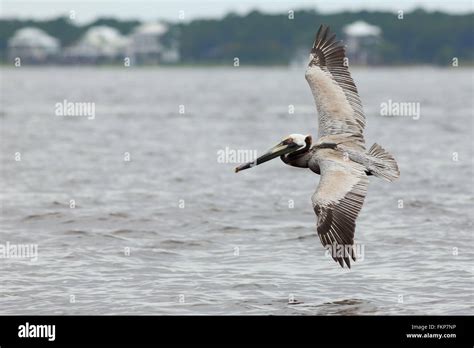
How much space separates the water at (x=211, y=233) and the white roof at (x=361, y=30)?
145269 millimetres

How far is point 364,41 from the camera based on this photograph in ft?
603

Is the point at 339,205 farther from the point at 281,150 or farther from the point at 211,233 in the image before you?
the point at 211,233

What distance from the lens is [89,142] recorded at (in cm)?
3831

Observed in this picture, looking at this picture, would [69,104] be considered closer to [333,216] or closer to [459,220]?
[459,220]


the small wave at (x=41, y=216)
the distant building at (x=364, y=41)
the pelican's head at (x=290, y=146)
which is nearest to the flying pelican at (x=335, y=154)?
the pelican's head at (x=290, y=146)

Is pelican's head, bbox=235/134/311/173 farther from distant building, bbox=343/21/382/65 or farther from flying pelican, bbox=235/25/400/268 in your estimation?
distant building, bbox=343/21/382/65

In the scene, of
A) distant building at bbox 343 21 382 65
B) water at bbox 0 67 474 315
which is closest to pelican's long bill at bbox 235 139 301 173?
water at bbox 0 67 474 315

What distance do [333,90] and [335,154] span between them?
1.51 m

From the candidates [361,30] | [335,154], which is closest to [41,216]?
[335,154]

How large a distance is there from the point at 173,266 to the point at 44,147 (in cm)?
2043

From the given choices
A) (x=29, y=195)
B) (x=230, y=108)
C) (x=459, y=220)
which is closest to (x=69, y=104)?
(x=230, y=108)

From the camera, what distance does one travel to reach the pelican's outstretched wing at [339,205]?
43.6 feet

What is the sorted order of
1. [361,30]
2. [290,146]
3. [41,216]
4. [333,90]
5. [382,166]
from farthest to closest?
Answer: 1. [361,30]
2. [41,216]
3. [333,90]
4. [290,146]
5. [382,166]
